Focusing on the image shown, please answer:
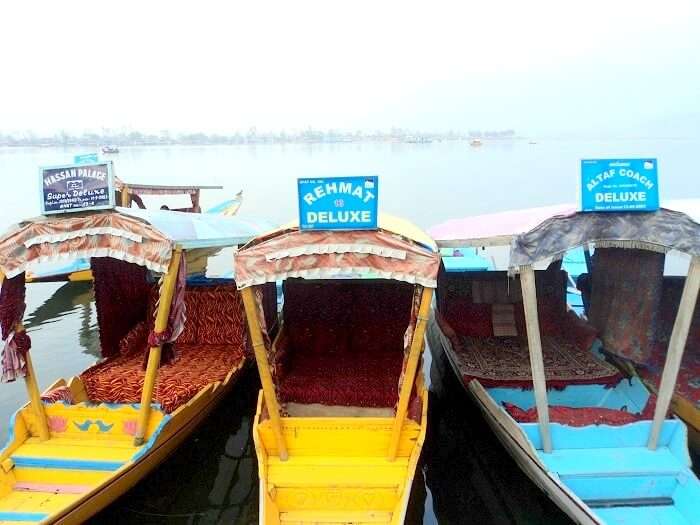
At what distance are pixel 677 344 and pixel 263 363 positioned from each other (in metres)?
3.79

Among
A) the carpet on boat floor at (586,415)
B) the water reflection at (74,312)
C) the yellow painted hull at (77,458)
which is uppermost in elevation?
the carpet on boat floor at (586,415)

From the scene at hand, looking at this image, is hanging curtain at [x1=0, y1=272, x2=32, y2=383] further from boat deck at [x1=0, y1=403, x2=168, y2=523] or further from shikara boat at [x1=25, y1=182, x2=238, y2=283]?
shikara boat at [x1=25, y1=182, x2=238, y2=283]

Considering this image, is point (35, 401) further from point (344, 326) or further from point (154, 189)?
point (154, 189)

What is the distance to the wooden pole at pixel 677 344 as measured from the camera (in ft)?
14.5

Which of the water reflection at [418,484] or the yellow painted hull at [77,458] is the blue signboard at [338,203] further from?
the water reflection at [418,484]

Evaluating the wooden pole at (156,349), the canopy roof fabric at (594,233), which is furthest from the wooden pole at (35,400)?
the canopy roof fabric at (594,233)

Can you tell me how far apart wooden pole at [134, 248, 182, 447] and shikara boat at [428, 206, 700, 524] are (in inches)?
122

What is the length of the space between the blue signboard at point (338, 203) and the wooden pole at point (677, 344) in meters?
2.80

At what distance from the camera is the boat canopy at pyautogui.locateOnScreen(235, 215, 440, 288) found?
430cm

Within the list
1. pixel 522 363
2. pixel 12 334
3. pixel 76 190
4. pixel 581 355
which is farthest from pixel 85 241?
pixel 581 355

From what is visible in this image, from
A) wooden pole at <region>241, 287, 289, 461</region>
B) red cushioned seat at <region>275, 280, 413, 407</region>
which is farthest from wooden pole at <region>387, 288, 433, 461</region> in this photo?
red cushioned seat at <region>275, 280, 413, 407</region>

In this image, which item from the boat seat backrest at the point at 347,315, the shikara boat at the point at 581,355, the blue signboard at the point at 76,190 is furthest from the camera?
the boat seat backrest at the point at 347,315

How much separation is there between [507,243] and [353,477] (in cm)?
263

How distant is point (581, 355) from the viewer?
23.0 feet
